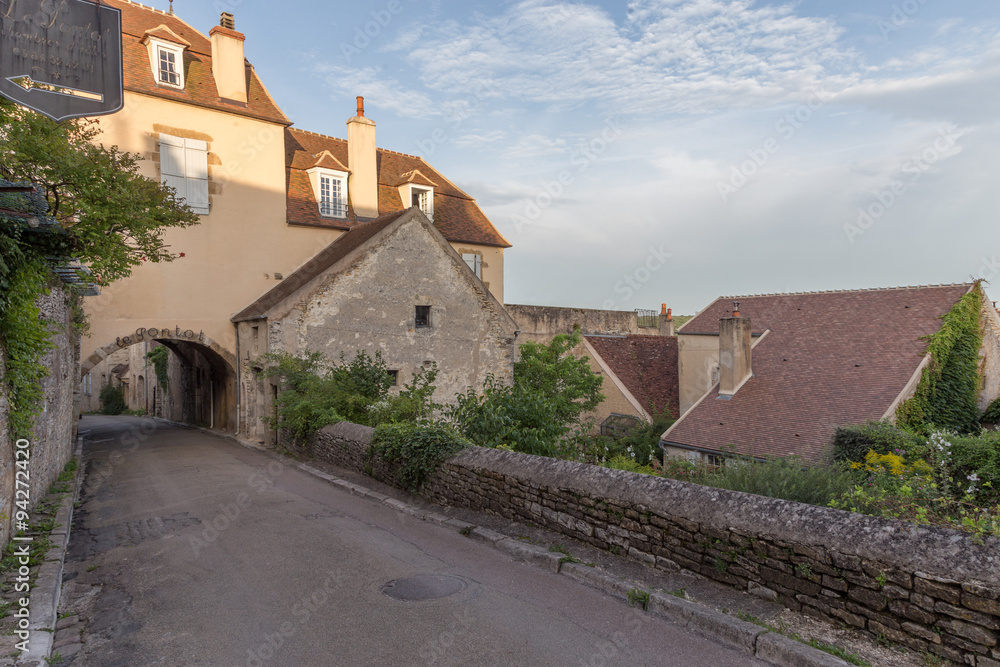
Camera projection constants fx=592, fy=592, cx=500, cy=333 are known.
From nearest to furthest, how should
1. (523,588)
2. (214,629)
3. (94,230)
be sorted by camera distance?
(214,629) → (523,588) → (94,230)

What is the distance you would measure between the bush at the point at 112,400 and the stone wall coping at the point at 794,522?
40702 mm

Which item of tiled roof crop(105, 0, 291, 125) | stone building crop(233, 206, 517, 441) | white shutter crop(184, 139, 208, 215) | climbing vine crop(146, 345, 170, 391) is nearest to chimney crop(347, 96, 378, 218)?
stone building crop(233, 206, 517, 441)

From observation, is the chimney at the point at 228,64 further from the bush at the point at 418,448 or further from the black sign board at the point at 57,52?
the bush at the point at 418,448

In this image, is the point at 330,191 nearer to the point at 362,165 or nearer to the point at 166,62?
the point at 362,165

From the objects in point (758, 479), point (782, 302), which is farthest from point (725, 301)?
point (758, 479)

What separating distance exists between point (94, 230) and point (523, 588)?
7.96 metres

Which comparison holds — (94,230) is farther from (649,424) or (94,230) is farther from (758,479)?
(649,424)

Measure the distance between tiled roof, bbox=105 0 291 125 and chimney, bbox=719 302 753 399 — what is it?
51.6 feet

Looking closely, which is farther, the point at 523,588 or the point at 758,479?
the point at 758,479

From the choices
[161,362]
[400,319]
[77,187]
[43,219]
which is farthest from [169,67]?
[161,362]

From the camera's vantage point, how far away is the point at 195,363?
23.4 m

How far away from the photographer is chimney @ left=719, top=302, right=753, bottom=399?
61.1ft

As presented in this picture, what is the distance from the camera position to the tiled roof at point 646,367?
23.5 m

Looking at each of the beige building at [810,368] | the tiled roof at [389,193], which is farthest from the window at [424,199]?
the beige building at [810,368]
